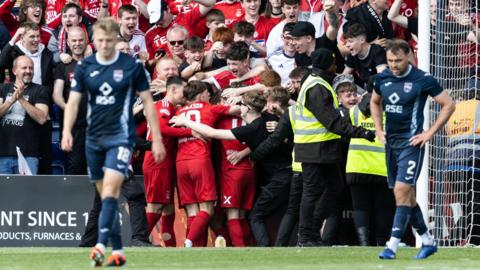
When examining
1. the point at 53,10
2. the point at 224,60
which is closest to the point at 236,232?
the point at 224,60

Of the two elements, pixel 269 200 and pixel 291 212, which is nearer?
pixel 291 212

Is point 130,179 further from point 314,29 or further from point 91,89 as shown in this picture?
point 91,89

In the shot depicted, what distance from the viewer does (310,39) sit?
15.8 metres

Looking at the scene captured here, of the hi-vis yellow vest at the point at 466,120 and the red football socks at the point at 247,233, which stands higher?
the hi-vis yellow vest at the point at 466,120

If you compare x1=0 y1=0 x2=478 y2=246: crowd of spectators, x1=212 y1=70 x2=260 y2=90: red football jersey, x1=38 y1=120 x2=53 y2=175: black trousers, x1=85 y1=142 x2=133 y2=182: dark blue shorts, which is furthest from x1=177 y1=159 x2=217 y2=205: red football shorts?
x1=85 y1=142 x2=133 y2=182: dark blue shorts

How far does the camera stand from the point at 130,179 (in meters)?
15.2

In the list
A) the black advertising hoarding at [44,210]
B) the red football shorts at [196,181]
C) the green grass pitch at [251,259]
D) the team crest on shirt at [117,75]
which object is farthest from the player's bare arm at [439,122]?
the black advertising hoarding at [44,210]

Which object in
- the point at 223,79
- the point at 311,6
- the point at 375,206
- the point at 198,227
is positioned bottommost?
the point at 198,227

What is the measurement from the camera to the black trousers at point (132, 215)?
15.1 metres

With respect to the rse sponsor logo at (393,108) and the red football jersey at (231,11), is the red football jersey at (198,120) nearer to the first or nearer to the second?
the red football jersey at (231,11)

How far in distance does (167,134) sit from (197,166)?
525 millimetres

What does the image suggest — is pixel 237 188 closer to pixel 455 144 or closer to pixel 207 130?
pixel 207 130

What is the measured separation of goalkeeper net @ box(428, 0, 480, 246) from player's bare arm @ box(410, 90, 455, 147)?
2.93 m

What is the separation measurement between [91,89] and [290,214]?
14.6 feet
